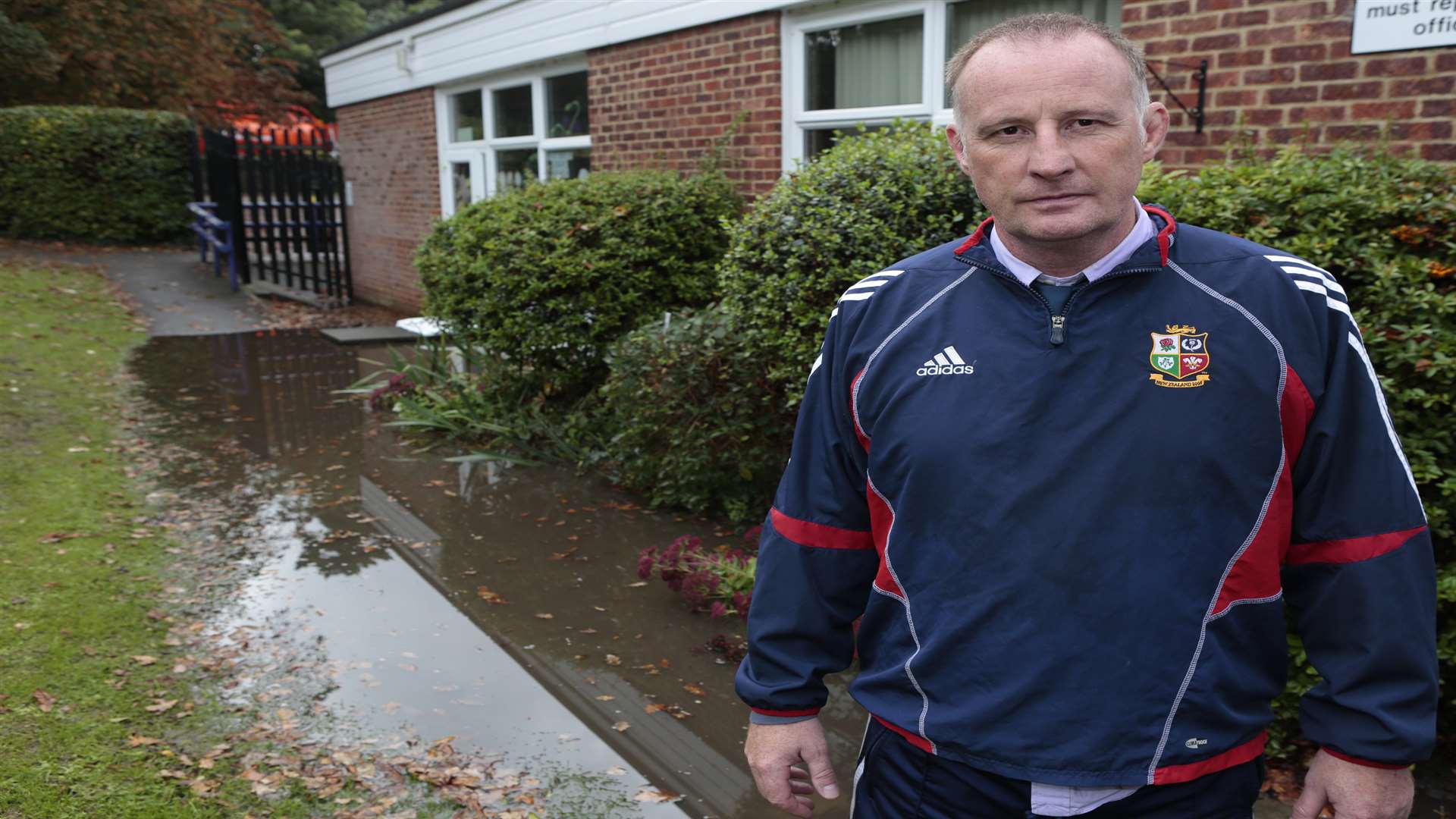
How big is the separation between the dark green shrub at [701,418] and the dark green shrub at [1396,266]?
255 centimetres

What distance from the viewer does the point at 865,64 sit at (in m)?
7.28

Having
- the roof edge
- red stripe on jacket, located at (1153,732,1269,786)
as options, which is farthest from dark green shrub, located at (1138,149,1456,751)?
the roof edge

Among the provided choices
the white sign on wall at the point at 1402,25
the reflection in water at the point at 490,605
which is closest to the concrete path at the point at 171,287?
the reflection in water at the point at 490,605

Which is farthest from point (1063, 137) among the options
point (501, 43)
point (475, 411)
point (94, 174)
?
point (94, 174)

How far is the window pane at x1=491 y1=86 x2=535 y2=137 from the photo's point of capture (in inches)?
466

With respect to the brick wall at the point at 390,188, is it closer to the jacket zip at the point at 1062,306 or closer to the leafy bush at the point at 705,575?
the leafy bush at the point at 705,575

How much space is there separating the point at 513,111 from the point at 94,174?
13069 mm

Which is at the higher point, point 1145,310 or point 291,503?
point 1145,310

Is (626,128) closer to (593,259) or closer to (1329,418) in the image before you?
(593,259)

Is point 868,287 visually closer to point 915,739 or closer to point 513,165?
point 915,739

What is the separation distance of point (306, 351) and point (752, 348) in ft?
27.7

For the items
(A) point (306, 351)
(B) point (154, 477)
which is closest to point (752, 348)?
(B) point (154, 477)

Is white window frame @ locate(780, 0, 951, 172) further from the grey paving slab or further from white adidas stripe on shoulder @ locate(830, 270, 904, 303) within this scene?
Result: the grey paving slab

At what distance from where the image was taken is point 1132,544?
5.55ft
